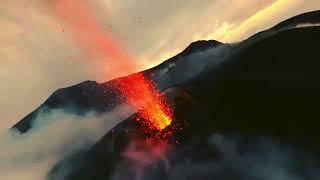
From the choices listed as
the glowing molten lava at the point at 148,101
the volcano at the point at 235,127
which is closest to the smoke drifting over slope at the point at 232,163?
the volcano at the point at 235,127

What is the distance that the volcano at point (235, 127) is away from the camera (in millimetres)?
50812

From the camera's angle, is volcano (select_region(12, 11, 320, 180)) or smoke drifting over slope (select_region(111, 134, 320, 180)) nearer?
smoke drifting over slope (select_region(111, 134, 320, 180))

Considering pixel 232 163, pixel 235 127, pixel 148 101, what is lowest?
pixel 232 163

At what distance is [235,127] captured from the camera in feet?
179

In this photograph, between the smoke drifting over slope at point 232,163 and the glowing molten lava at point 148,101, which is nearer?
the smoke drifting over slope at point 232,163

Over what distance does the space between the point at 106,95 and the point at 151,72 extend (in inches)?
383

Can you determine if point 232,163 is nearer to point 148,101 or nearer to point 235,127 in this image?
point 235,127

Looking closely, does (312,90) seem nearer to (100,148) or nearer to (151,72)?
A: (100,148)

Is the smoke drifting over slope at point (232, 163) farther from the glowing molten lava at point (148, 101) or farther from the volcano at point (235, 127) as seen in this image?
the glowing molten lava at point (148, 101)

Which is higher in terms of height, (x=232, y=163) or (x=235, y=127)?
(x=235, y=127)

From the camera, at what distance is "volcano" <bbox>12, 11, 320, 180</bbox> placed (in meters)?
50.8

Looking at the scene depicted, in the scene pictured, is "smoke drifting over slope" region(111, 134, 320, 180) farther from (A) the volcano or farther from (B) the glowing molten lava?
(B) the glowing molten lava

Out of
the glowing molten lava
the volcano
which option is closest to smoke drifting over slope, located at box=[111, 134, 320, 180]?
the volcano

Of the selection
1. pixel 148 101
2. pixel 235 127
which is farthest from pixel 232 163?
pixel 148 101
